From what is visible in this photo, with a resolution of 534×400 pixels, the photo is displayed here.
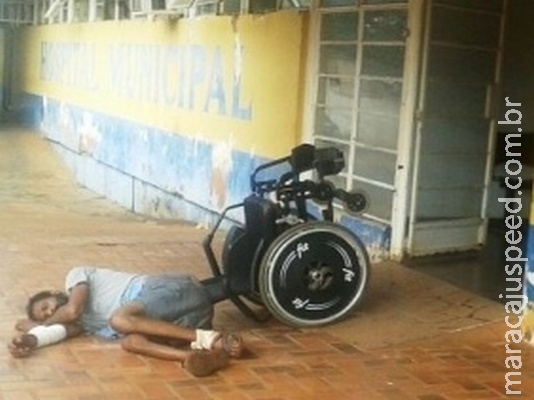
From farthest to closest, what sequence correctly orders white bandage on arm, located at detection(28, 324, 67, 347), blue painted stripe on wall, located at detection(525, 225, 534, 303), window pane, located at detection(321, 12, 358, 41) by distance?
window pane, located at detection(321, 12, 358, 41) → blue painted stripe on wall, located at detection(525, 225, 534, 303) → white bandage on arm, located at detection(28, 324, 67, 347)

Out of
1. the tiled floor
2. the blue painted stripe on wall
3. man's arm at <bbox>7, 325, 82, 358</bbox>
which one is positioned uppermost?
the blue painted stripe on wall

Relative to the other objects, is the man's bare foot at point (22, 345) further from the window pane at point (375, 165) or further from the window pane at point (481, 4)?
the window pane at point (481, 4)

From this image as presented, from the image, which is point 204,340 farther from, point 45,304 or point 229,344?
point 45,304

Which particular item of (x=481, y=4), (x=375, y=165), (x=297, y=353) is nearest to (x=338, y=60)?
(x=375, y=165)

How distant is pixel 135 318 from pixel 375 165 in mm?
3172

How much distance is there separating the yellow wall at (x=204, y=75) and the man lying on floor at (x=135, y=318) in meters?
3.57

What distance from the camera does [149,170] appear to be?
11820 millimetres

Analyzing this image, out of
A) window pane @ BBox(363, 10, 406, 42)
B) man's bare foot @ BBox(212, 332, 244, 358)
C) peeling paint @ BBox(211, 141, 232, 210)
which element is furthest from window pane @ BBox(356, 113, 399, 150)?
man's bare foot @ BBox(212, 332, 244, 358)

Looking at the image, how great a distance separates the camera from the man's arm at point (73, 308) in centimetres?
467

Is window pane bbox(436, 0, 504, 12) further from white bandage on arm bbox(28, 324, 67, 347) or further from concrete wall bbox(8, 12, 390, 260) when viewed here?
white bandage on arm bbox(28, 324, 67, 347)

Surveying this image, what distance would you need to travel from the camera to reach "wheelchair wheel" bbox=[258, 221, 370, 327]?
503 cm

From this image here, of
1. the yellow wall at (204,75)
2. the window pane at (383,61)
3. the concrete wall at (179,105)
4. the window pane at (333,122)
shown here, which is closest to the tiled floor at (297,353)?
the window pane at (333,122)

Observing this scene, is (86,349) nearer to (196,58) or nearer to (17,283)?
(17,283)

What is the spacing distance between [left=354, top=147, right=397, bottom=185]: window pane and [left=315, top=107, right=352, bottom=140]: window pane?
0.24 m
